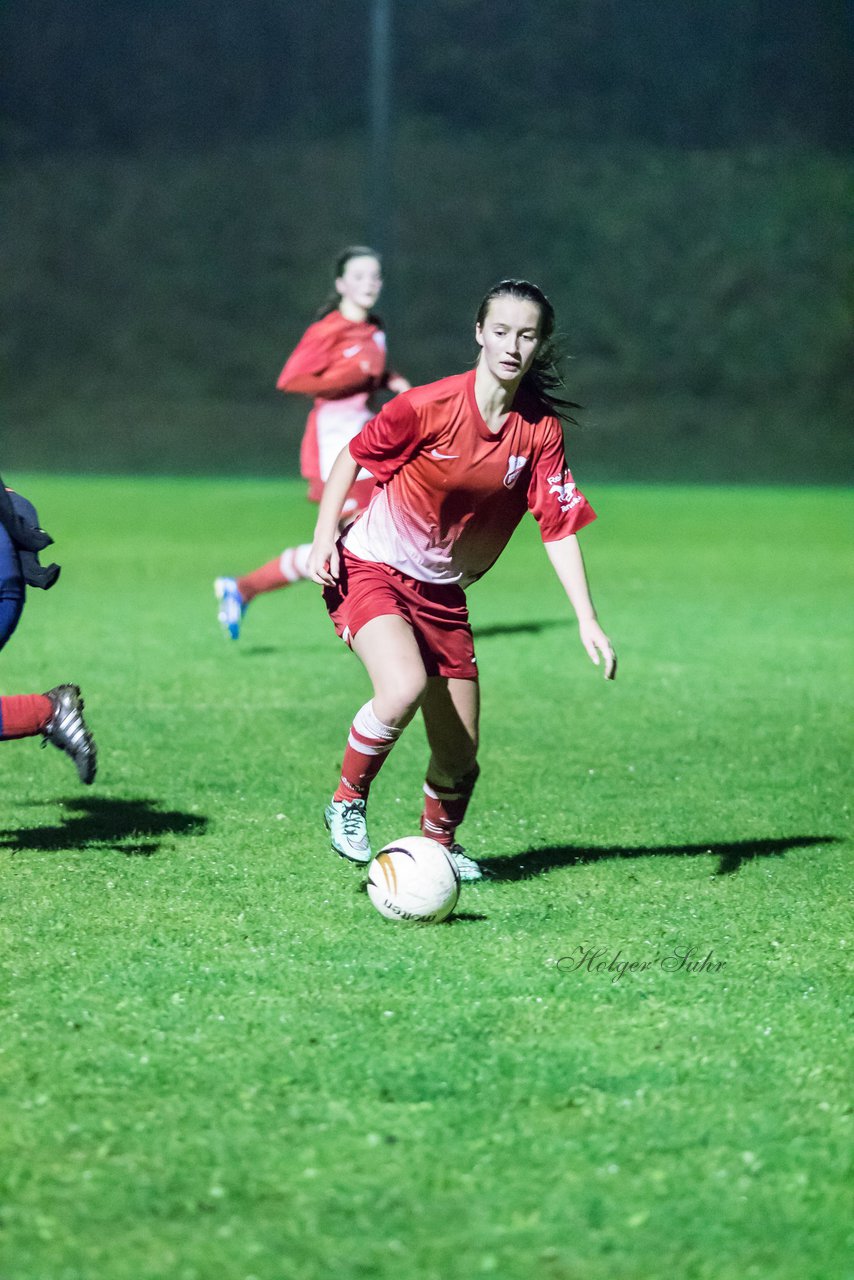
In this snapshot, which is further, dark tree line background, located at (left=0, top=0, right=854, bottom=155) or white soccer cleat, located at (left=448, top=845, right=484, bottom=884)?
dark tree line background, located at (left=0, top=0, right=854, bottom=155)

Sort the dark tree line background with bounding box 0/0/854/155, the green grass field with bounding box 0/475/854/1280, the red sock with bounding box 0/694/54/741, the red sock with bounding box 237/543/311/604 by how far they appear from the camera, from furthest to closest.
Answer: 1. the dark tree line background with bounding box 0/0/854/155
2. the red sock with bounding box 237/543/311/604
3. the red sock with bounding box 0/694/54/741
4. the green grass field with bounding box 0/475/854/1280

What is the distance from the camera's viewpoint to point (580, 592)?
5.02m

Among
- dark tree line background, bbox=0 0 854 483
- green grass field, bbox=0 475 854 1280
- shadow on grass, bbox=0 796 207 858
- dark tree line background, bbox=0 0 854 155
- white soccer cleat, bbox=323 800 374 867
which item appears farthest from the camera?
dark tree line background, bbox=0 0 854 155

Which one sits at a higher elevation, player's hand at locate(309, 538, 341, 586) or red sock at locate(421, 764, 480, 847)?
player's hand at locate(309, 538, 341, 586)

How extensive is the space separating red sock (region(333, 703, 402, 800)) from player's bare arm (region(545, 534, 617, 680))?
62 centimetres

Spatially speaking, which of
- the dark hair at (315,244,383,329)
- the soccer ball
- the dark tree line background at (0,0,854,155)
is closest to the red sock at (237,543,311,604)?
the dark hair at (315,244,383,329)

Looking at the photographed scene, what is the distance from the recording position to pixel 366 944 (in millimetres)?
4629

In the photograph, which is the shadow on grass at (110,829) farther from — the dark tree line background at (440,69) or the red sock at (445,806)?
the dark tree line background at (440,69)

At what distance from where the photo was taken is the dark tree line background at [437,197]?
35781 millimetres

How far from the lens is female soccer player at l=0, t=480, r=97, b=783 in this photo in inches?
204

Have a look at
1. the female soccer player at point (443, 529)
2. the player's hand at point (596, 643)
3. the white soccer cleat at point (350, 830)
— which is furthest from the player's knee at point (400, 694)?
the player's hand at point (596, 643)

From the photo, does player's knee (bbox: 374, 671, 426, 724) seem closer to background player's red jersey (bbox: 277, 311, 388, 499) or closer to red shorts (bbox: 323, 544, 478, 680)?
red shorts (bbox: 323, 544, 478, 680)


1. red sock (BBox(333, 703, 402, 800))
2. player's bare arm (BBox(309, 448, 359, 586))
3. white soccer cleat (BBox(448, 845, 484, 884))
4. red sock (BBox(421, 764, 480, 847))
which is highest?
player's bare arm (BBox(309, 448, 359, 586))

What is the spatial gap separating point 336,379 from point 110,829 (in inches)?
181
